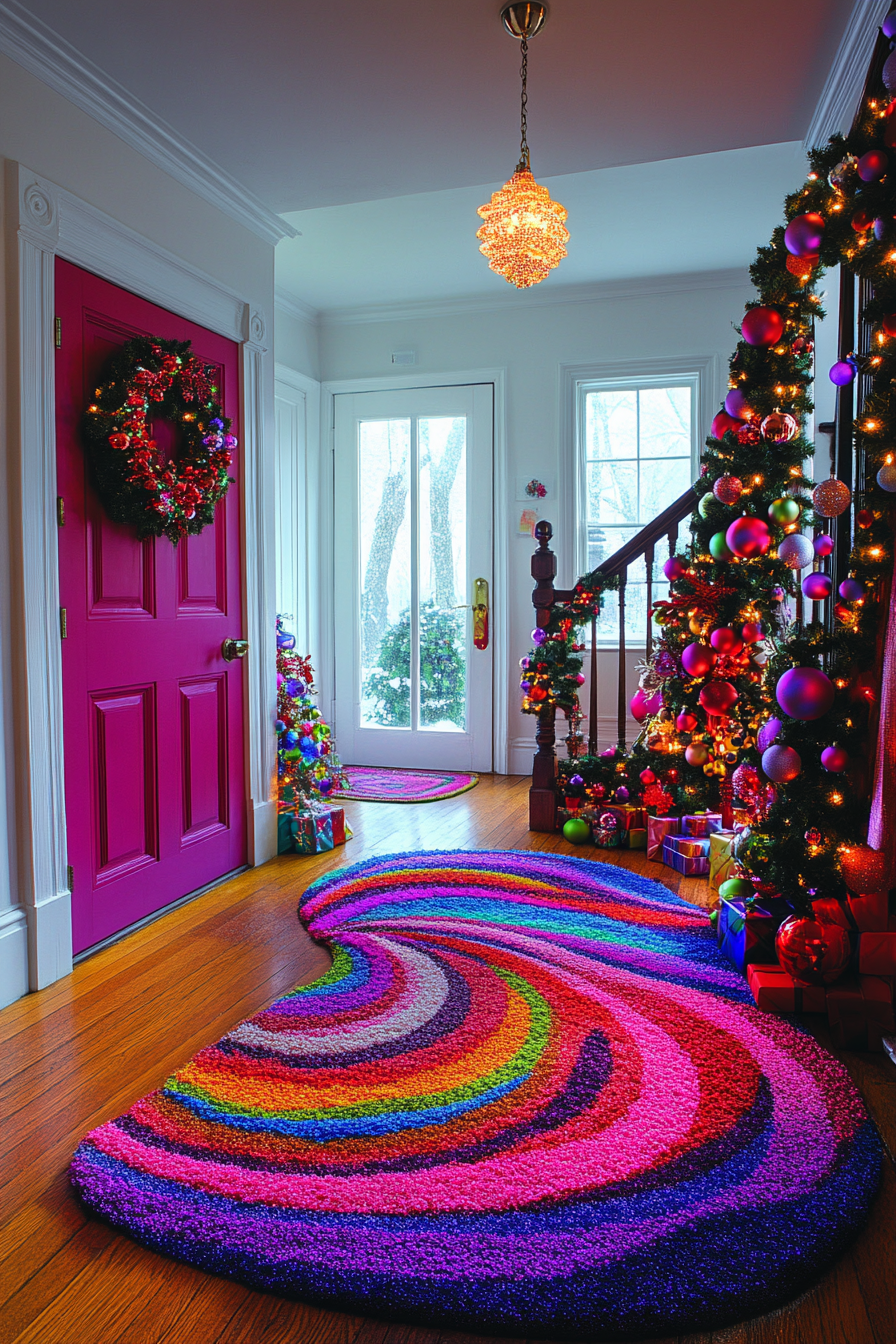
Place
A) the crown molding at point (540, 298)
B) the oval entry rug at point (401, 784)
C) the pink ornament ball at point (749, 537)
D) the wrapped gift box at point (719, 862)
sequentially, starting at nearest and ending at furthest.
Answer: the pink ornament ball at point (749, 537)
the wrapped gift box at point (719, 862)
the oval entry rug at point (401, 784)
the crown molding at point (540, 298)

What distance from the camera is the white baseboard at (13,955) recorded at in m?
2.22

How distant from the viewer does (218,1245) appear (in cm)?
133

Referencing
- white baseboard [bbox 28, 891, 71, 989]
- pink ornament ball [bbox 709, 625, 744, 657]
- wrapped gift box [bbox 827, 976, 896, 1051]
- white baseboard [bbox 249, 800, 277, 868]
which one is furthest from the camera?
white baseboard [bbox 249, 800, 277, 868]

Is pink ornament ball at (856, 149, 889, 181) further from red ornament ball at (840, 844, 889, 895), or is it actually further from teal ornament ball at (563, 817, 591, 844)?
teal ornament ball at (563, 817, 591, 844)

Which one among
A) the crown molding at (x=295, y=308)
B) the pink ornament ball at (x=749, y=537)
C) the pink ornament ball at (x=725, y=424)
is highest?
the crown molding at (x=295, y=308)

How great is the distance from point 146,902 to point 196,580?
3.65 feet

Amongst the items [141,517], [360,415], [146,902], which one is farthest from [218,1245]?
[360,415]

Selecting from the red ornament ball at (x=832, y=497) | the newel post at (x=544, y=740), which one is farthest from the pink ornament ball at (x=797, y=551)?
the newel post at (x=544, y=740)

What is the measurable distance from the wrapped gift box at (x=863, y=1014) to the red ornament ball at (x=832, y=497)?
1076 mm

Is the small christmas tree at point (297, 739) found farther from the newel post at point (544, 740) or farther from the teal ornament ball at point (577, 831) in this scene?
the teal ornament ball at point (577, 831)

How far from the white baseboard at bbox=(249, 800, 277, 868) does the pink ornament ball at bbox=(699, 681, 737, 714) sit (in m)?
1.77

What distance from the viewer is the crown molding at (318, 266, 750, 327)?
471cm

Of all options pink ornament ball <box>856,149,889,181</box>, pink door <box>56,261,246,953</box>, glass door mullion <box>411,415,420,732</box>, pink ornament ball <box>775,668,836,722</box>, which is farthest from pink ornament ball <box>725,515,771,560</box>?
glass door mullion <box>411,415,420,732</box>

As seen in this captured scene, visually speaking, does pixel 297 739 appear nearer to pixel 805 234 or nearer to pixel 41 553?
pixel 41 553
